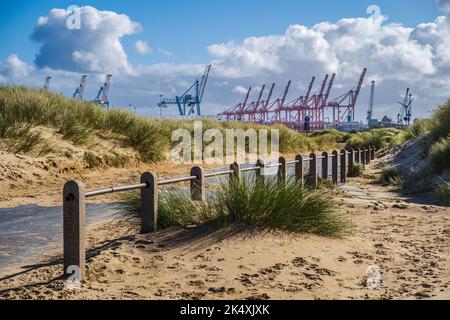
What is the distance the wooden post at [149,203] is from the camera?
20.7ft

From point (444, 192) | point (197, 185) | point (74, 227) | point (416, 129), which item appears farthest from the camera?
point (416, 129)

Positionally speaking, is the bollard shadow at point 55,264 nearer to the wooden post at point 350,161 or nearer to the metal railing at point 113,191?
the metal railing at point 113,191

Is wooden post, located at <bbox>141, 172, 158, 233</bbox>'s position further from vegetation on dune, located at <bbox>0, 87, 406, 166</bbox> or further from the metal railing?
vegetation on dune, located at <bbox>0, 87, 406, 166</bbox>

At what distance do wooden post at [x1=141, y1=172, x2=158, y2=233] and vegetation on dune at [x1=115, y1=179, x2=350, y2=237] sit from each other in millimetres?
198

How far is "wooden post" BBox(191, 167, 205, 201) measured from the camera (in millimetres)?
7090

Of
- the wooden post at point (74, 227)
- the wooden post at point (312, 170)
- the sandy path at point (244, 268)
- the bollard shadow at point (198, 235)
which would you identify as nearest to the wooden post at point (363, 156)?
the wooden post at point (312, 170)

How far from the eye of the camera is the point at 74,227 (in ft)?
15.5

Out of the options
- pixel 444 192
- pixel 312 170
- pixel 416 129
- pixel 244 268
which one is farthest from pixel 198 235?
pixel 416 129

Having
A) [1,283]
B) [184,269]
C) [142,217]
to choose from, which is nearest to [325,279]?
[184,269]

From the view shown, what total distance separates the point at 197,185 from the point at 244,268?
217 centimetres

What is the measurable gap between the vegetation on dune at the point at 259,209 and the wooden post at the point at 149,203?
198 millimetres

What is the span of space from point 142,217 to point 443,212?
589cm
